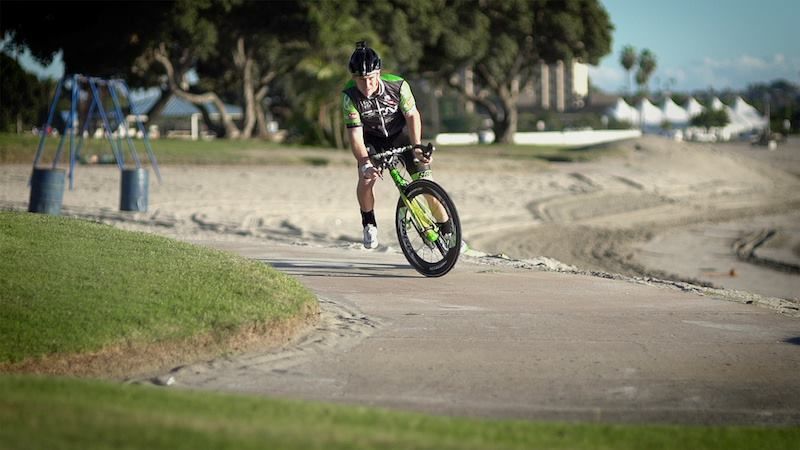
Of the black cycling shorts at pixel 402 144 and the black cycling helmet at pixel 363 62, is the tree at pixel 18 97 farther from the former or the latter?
the black cycling helmet at pixel 363 62

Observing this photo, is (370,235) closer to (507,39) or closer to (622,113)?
(507,39)

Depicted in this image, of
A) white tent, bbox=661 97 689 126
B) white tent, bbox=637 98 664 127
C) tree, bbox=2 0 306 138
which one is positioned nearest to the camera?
tree, bbox=2 0 306 138

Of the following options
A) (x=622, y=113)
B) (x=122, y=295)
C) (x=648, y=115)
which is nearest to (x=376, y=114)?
(x=122, y=295)

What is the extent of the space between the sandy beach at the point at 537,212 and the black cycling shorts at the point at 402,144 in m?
2.28

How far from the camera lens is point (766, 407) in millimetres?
6277

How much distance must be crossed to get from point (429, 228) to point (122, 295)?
3.48m

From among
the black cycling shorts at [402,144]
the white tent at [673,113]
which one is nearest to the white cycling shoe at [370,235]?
the black cycling shorts at [402,144]

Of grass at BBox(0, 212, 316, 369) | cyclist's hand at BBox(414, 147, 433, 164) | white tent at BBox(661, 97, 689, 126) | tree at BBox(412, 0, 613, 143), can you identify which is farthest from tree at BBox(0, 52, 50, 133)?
white tent at BBox(661, 97, 689, 126)

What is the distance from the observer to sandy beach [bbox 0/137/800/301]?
18531 millimetres

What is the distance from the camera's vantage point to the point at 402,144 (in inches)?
414

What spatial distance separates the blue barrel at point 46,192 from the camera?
58.2 ft

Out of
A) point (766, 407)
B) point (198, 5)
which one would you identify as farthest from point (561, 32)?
point (766, 407)

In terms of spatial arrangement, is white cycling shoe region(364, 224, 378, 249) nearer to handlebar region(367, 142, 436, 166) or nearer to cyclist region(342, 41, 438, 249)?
cyclist region(342, 41, 438, 249)

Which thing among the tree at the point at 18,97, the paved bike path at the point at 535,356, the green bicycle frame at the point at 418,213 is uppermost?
the tree at the point at 18,97
